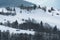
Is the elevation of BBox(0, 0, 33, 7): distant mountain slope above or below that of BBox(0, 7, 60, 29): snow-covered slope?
above

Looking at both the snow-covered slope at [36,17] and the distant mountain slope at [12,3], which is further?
the distant mountain slope at [12,3]

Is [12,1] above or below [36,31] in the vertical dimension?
above

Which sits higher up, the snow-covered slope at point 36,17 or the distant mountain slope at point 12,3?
the distant mountain slope at point 12,3

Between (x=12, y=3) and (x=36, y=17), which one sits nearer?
(x=36, y=17)

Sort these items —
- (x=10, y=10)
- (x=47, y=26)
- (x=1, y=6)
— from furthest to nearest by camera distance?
1. (x=1, y=6)
2. (x=10, y=10)
3. (x=47, y=26)

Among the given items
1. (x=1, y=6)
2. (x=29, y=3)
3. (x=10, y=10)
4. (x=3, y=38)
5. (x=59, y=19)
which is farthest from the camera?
(x=29, y=3)

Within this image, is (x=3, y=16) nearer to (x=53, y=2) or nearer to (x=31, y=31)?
(x=31, y=31)

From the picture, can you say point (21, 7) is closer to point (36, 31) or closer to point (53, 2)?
point (53, 2)

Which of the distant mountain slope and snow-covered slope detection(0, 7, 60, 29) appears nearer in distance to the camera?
snow-covered slope detection(0, 7, 60, 29)

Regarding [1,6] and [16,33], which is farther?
[1,6]

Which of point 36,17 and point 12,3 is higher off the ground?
point 12,3

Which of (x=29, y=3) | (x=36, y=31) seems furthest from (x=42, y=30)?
(x=29, y=3)

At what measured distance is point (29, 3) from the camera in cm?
3030

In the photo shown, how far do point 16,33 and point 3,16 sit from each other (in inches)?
245
